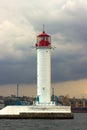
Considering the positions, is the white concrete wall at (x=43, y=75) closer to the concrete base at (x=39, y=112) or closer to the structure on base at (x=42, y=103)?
the structure on base at (x=42, y=103)

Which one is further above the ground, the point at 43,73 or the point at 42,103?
the point at 43,73

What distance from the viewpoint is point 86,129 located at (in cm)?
5353

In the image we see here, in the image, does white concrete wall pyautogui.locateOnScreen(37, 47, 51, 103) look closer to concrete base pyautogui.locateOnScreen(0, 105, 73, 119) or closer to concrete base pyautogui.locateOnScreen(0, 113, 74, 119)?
concrete base pyautogui.locateOnScreen(0, 105, 73, 119)

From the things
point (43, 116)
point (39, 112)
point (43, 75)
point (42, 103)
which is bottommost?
point (43, 116)

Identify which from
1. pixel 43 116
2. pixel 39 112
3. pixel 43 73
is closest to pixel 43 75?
pixel 43 73

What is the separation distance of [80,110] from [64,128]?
98.1 meters

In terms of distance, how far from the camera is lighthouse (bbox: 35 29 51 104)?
237 feet

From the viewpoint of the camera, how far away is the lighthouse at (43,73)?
7238 centimetres

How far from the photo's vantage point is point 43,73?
2844 inches

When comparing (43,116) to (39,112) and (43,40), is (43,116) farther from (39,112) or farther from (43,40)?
(43,40)

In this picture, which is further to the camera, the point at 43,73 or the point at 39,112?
the point at 43,73

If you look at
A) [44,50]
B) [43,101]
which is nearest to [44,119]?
[43,101]

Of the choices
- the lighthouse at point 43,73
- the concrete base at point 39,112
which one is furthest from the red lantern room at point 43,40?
the concrete base at point 39,112

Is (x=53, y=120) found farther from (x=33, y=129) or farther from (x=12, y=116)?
(x=33, y=129)
